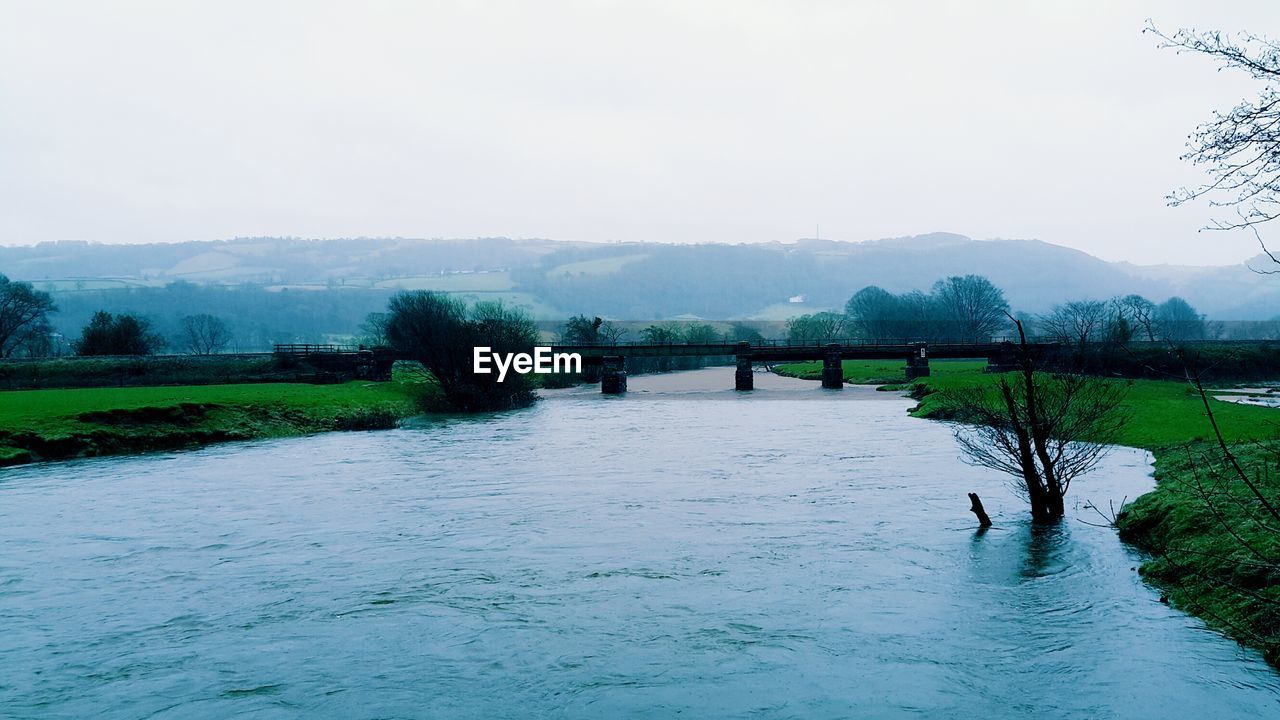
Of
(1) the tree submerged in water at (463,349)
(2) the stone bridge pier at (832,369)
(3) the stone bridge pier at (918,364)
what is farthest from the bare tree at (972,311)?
(1) the tree submerged in water at (463,349)

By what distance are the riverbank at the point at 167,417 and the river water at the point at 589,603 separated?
1047cm

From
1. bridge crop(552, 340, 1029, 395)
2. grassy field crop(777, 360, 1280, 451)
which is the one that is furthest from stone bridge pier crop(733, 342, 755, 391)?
grassy field crop(777, 360, 1280, 451)

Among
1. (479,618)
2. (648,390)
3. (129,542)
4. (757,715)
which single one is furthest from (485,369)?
(757,715)

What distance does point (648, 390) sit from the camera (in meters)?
108

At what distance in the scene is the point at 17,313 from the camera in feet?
351

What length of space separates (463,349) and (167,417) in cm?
2558

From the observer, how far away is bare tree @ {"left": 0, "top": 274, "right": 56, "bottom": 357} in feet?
346

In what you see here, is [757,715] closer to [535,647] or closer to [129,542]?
[535,647]

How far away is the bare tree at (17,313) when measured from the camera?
106 meters

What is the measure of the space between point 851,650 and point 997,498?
48.9ft

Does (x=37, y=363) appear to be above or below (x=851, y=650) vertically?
above

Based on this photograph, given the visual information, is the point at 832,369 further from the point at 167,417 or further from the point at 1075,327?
the point at 1075,327
